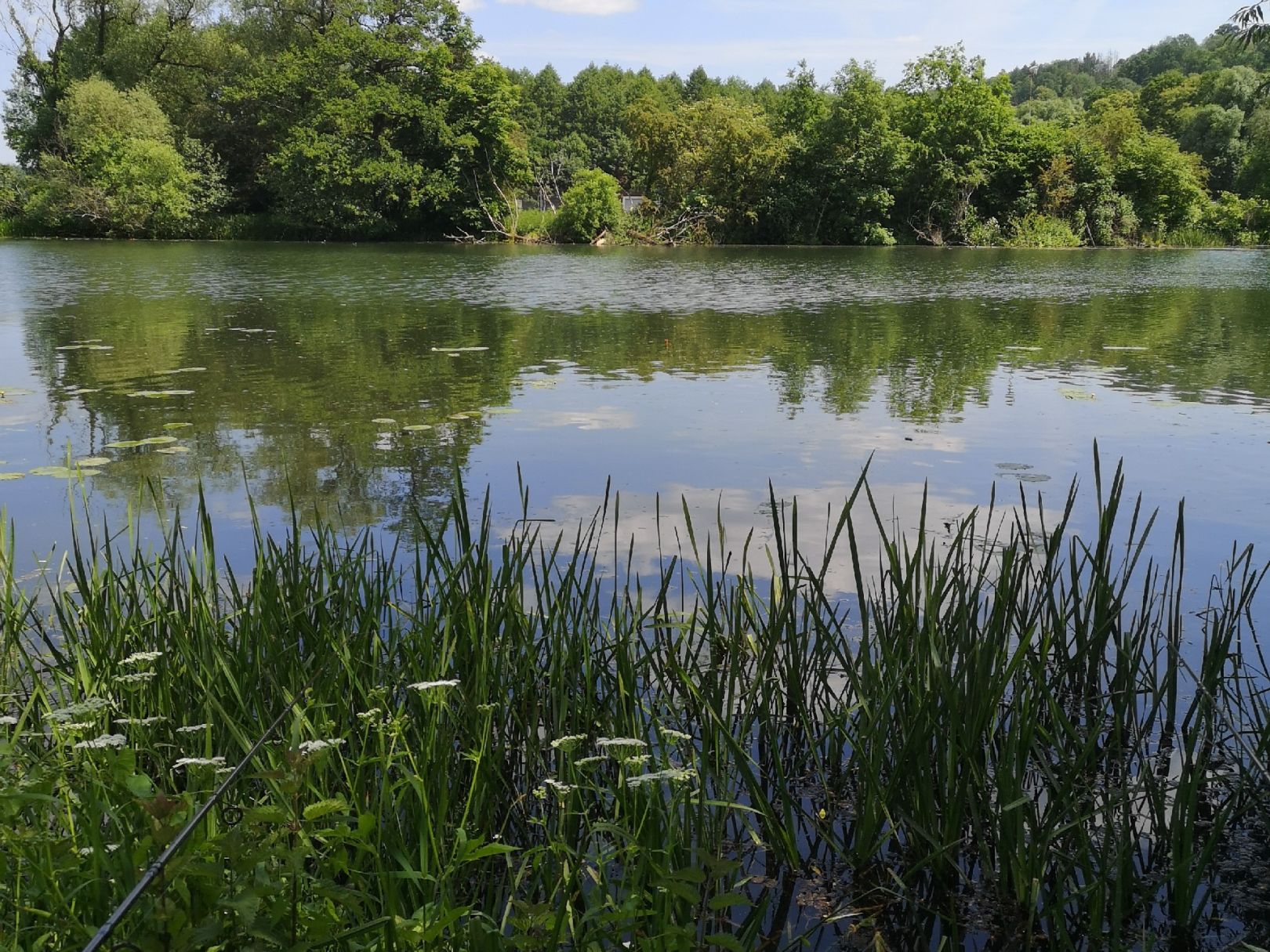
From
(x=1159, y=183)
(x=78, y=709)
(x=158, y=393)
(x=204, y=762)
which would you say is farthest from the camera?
(x=1159, y=183)

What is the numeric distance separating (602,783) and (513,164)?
28.7 m

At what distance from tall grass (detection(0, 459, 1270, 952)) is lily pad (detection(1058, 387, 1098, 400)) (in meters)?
3.76

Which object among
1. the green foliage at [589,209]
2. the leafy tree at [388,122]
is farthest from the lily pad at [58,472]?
the leafy tree at [388,122]

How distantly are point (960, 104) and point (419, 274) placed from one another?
60.0 feet

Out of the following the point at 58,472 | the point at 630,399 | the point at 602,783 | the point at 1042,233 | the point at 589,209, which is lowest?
the point at 602,783

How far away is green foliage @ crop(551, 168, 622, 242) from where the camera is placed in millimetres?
26938

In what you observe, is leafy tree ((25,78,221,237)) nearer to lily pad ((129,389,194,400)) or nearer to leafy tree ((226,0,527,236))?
leafy tree ((226,0,527,236))

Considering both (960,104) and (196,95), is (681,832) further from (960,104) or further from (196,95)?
(196,95)

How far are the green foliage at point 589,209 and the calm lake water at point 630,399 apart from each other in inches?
584

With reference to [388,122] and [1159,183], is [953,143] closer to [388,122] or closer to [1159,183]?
[1159,183]

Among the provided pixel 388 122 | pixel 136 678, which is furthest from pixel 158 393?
pixel 388 122

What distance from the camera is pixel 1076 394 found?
231 inches

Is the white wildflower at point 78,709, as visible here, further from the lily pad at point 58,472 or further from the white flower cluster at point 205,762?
the lily pad at point 58,472

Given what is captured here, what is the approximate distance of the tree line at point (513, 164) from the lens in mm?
27000
